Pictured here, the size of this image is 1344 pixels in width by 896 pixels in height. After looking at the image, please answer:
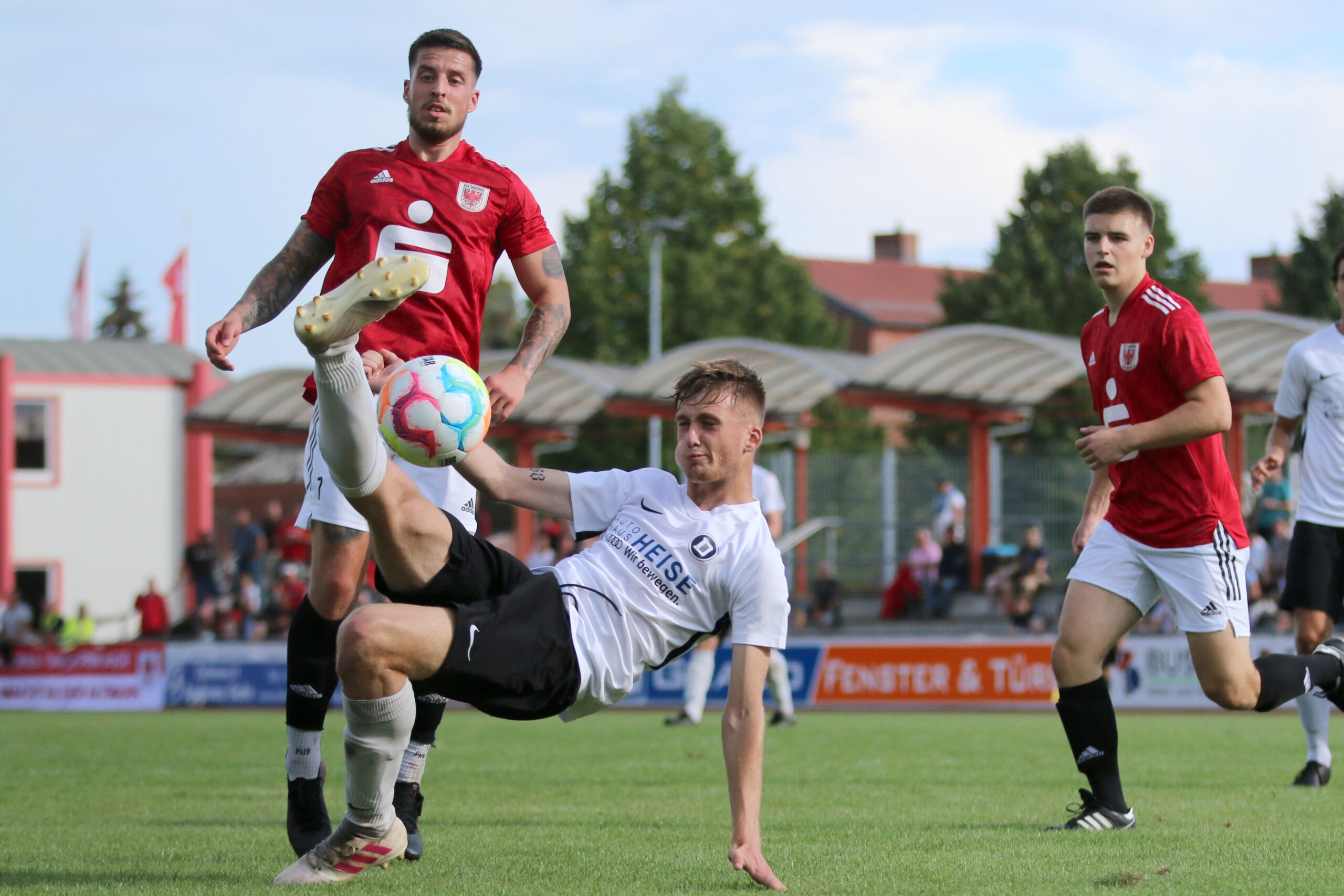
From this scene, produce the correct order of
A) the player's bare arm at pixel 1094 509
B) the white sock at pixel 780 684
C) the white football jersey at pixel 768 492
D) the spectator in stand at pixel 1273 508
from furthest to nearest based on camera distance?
the spectator in stand at pixel 1273 508 < the white sock at pixel 780 684 < the white football jersey at pixel 768 492 < the player's bare arm at pixel 1094 509

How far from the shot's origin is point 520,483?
4867 mm

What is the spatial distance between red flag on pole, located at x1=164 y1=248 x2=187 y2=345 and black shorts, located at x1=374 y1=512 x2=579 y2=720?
34748 mm

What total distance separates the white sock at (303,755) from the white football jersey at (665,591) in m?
1.03

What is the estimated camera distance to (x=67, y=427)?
117ft

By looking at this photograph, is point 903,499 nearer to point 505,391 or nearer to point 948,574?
point 948,574

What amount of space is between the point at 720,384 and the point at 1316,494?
389cm

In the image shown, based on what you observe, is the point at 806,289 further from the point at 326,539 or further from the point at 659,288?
the point at 326,539

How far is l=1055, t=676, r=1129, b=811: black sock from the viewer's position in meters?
5.83

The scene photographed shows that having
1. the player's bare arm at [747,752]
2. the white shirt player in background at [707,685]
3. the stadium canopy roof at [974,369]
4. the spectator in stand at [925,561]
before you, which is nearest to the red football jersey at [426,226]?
the player's bare arm at [747,752]

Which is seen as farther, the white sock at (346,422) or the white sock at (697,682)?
the white sock at (697,682)

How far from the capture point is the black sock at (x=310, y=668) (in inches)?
204

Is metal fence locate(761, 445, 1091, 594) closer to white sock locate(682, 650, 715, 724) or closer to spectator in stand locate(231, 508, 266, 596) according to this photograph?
spectator in stand locate(231, 508, 266, 596)

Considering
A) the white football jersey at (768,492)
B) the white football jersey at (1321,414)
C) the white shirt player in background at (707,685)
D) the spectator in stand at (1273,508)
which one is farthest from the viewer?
the spectator in stand at (1273,508)

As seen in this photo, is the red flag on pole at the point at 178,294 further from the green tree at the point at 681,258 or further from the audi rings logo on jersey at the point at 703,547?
the audi rings logo on jersey at the point at 703,547
